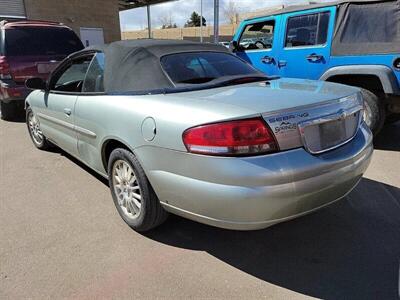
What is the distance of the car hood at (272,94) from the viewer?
8.59ft

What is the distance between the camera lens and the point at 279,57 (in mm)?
6551

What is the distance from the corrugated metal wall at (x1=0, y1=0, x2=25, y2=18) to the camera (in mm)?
17992

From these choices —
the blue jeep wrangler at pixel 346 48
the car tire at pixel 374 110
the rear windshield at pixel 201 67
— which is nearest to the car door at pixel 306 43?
the blue jeep wrangler at pixel 346 48

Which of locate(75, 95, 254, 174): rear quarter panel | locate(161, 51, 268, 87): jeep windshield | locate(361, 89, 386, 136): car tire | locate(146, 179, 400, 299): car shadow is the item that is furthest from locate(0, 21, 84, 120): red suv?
locate(361, 89, 386, 136): car tire

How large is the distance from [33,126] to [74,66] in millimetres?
1690

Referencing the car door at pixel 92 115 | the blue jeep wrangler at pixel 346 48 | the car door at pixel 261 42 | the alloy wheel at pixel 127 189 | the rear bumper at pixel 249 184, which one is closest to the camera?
the rear bumper at pixel 249 184

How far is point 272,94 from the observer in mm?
2879

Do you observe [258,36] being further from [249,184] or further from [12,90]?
[249,184]

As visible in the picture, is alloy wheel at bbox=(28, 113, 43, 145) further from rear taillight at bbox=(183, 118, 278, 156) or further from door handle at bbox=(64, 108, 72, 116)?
rear taillight at bbox=(183, 118, 278, 156)

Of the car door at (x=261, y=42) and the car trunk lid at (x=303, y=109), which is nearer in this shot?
the car trunk lid at (x=303, y=109)

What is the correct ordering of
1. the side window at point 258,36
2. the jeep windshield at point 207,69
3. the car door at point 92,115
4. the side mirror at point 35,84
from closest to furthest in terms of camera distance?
A: 1. the jeep windshield at point 207,69
2. the car door at point 92,115
3. the side mirror at point 35,84
4. the side window at point 258,36

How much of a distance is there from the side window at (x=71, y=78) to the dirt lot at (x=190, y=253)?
1215mm

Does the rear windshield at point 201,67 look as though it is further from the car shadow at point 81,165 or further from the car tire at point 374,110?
the car tire at point 374,110

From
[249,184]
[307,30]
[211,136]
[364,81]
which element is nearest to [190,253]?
[249,184]
